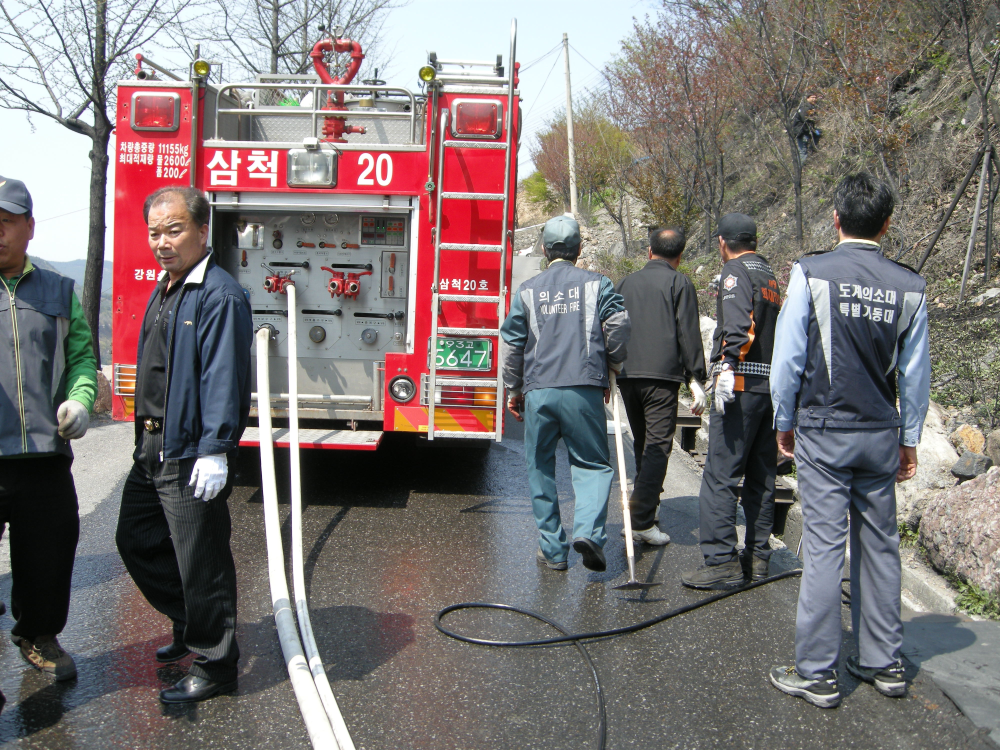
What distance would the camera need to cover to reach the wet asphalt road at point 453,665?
2943 millimetres

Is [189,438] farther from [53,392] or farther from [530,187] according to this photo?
[530,187]

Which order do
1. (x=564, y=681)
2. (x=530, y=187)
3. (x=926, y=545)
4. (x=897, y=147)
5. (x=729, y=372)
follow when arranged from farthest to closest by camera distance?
1. (x=530, y=187)
2. (x=897, y=147)
3. (x=926, y=545)
4. (x=729, y=372)
5. (x=564, y=681)

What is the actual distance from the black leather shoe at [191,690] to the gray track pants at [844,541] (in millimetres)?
2351

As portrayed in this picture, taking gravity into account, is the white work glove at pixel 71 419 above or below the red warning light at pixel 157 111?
below

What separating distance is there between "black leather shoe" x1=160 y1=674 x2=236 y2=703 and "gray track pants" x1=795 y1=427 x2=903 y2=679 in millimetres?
2351

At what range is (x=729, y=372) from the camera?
423 centimetres

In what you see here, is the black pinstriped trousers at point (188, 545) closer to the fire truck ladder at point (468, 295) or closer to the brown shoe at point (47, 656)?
the brown shoe at point (47, 656)

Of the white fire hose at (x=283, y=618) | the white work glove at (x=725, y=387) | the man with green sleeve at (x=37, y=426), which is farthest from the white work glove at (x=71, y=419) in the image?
the white work glove at (x=725, y=387)

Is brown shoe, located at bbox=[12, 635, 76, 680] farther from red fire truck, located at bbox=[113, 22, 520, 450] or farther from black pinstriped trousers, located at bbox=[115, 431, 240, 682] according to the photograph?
red fire truck, located at bbox=[113, 22, 520, 450]

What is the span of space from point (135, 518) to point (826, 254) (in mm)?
3065

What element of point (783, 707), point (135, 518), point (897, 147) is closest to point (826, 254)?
point (783, 707)

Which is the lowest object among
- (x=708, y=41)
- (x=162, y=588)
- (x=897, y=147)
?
(x=162, y=588)

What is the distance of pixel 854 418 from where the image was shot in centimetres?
322

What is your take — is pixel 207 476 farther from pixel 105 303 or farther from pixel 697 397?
pixel 105 303
